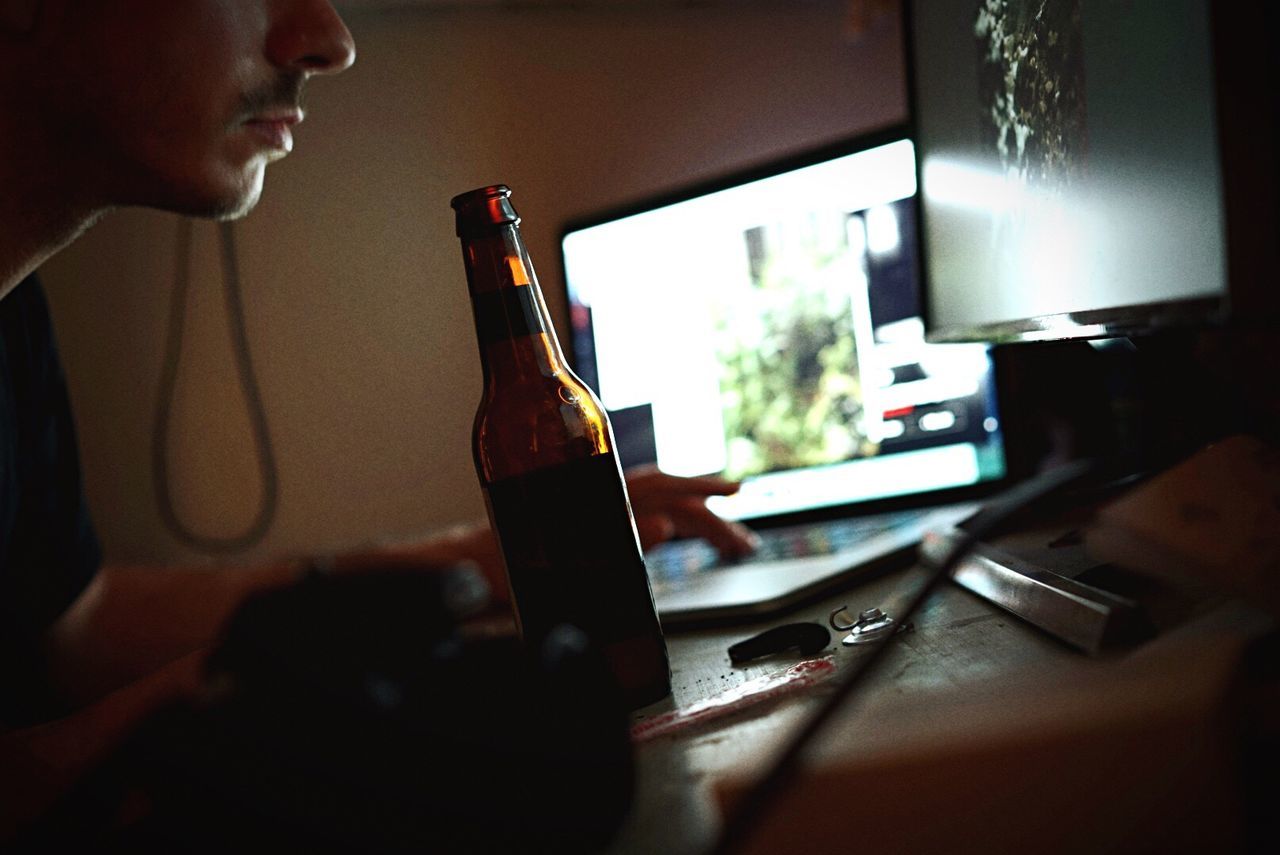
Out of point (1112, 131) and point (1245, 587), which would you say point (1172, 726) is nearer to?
point (1245, 587)

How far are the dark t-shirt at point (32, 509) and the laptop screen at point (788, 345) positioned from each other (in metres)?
0.55

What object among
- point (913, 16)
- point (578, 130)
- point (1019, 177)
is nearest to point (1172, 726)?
point (1019, 177)

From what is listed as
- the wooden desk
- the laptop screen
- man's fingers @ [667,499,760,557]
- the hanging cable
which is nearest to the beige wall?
the hanging cable

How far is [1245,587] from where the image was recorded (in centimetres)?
31

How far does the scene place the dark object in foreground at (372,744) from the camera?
0.22m

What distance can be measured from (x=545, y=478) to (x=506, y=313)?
0.30ft

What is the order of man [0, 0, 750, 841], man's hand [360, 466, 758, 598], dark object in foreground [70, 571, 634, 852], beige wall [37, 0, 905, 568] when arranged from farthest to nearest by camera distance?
beige wall [37, 0, 905, 568], man's hand [360, 466, 758, 598], man [0, 0, 750, 841], dark object in foreground [70, 571, 634, 852]

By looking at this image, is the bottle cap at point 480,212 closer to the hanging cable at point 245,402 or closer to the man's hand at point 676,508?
the man's hand at point 676,508

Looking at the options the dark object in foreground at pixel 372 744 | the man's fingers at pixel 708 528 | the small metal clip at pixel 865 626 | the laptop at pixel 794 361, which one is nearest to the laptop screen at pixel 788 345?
the laptop at pixel 794 361

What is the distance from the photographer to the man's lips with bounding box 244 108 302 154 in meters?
0.73

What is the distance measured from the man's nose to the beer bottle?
31 cm

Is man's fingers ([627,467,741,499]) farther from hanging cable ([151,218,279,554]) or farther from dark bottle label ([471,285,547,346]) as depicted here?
hanging cable ([151,218,279,554])

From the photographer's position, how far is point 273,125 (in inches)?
29.2

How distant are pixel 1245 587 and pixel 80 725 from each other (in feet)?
1.85
